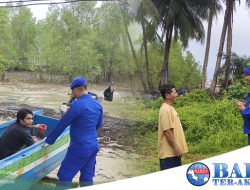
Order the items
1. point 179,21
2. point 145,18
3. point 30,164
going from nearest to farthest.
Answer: point 30,164 < point 145,18 < point 179,21

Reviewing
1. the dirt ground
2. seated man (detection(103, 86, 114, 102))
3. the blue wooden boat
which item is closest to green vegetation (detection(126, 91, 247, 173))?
the dirt ground

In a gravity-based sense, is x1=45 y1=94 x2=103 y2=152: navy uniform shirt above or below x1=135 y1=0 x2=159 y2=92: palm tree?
below

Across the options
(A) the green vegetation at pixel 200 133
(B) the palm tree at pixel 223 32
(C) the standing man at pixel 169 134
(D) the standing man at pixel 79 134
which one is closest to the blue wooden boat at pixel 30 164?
(D) the standing man at pixel 79 134

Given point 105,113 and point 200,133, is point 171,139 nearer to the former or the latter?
point 105,113

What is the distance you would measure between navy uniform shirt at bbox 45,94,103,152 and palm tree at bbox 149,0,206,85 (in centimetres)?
636

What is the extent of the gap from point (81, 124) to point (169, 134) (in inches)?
30.4

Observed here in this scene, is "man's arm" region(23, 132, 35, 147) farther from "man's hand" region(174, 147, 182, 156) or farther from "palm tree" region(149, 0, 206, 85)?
"palm tree" region(149, 0, 206, 85)

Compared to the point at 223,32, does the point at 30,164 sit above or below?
below

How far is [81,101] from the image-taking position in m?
3.59

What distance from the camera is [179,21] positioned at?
44.3 feet

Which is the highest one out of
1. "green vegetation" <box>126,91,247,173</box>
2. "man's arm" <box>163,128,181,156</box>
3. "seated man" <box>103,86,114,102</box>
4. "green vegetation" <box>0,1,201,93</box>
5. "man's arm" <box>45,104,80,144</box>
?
"green vegetation" <box>0,1,201,93</box>

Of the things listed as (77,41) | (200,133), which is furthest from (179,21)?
(77,41)

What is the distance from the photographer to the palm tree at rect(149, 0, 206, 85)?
11797 mm

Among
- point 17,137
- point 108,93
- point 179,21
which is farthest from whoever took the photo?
point 179,21
